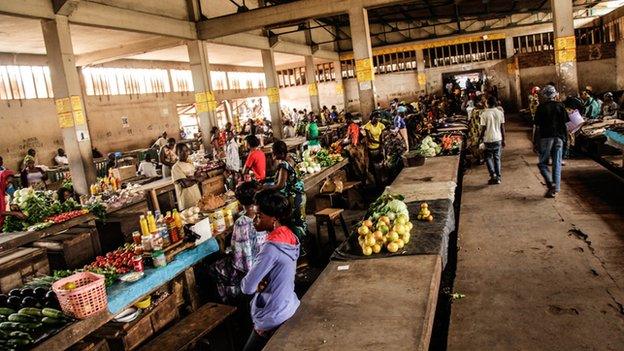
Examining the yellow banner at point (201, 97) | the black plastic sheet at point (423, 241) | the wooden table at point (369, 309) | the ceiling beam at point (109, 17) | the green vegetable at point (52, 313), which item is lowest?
the wooden table at point (369, 309)

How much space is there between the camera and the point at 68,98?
9.77 metres

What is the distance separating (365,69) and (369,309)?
33.5ft

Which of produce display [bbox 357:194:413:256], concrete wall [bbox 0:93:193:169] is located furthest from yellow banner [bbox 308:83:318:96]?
produce display [bbox 357:194:413:256]

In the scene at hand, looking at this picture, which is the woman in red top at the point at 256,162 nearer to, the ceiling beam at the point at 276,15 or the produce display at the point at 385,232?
the produce display at the point at 385,232

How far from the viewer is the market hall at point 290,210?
3344 mm

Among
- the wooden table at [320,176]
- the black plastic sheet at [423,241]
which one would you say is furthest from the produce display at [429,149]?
the black plastic sheet at [423,241]

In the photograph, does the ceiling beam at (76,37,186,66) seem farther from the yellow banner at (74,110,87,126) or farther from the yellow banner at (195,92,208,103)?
the yellow banner at (74,110,87,126)

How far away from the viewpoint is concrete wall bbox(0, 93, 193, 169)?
1398 cm

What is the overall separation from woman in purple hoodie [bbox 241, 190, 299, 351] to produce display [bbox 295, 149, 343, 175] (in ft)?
19.6

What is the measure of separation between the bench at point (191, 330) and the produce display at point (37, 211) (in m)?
Answer: 3.94

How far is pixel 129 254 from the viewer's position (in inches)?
185

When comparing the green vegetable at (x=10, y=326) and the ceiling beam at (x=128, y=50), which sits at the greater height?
the ceiling beam at (x=128, y=50)

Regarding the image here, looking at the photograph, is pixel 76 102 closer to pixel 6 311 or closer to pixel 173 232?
pixel 173 232

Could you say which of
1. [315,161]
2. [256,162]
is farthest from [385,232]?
[315,161]
